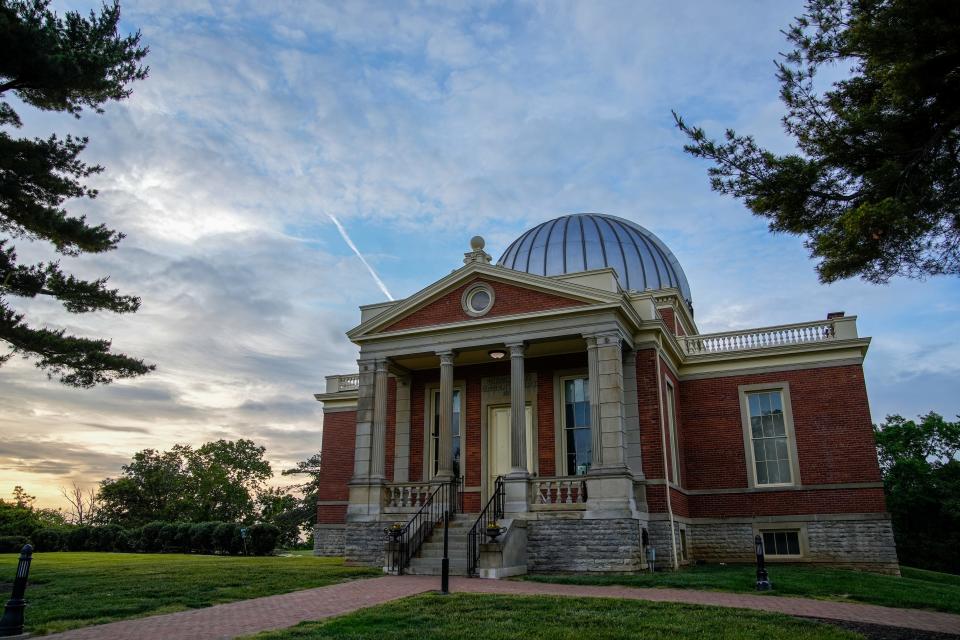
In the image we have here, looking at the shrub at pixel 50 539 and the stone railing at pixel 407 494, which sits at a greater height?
the stone railing at pixel 407 494

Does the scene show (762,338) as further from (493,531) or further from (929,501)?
(929,501)

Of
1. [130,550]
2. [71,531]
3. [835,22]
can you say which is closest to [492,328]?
[835,22]

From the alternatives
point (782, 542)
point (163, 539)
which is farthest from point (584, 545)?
point (163, 539)

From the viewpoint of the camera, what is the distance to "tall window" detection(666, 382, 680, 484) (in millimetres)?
18953

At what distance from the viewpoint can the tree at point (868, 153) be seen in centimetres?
725

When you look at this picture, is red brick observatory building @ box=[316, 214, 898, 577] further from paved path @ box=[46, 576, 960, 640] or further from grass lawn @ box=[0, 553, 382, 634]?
paved path @ box=[46, 576, 960, 640]

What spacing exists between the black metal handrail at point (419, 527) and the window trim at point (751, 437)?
863 cm

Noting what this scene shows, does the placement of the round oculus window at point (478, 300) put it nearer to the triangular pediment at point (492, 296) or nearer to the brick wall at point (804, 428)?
the triangular pediment at point (492, 296)

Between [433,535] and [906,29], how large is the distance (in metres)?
13.0

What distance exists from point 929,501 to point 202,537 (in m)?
35.9

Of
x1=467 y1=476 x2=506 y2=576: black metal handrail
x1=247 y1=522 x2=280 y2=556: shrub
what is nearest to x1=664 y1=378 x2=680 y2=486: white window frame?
x1=467 y1=476 x2=506 y2=576: black metal handrail

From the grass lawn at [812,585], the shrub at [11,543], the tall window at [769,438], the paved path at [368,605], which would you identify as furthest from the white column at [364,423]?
the shrub at [11,543]

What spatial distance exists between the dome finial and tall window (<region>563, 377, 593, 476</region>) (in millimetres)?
4265

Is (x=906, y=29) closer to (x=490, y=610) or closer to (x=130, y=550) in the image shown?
(x=490, y=610)
